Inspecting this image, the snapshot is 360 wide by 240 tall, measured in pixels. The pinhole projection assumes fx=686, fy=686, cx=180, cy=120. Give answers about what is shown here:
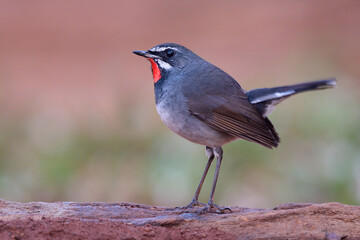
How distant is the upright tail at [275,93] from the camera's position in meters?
5.64

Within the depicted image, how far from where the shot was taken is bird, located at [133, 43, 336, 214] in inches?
236

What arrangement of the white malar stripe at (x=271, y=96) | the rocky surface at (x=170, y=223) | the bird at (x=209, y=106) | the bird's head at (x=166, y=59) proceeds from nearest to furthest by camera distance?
the rocky surface at (x=170, y=223) → the white malar stripe at (x=271, y=96) → the bird at (x=209, y=106) → the bird's head at (x=166, y=59)

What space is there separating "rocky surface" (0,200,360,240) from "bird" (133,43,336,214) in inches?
25.6

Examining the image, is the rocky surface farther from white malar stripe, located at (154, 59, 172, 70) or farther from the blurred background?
the blurred background

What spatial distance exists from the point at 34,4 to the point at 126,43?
11.2 ft

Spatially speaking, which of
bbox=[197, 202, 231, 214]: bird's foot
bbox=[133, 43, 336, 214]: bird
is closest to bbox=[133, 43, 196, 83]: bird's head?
bbox=[133, 43, 336, 214]: bird

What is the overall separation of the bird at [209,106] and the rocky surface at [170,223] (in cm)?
65

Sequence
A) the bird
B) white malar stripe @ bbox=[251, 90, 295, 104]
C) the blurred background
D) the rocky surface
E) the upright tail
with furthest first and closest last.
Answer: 1. the blurred background
2. the bird
3. white malar stripe @ bbox=[251, 90, 295, 104]
4. the upright tail
5. the rocky surface

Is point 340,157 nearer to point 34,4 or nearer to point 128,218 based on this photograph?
point 128,218

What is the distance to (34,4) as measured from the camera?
1870cm

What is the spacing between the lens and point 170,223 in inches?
199

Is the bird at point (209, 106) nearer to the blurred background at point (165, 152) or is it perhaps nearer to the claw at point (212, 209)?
the claw at point (212, 209)

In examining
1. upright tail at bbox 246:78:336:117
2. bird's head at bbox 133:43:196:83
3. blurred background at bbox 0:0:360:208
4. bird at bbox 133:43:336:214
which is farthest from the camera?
blurred background at bbox 0:0:360:208

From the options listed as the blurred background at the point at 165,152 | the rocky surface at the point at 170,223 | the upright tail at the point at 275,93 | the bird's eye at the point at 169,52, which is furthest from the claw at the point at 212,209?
the blurred background at the point at 165,152
